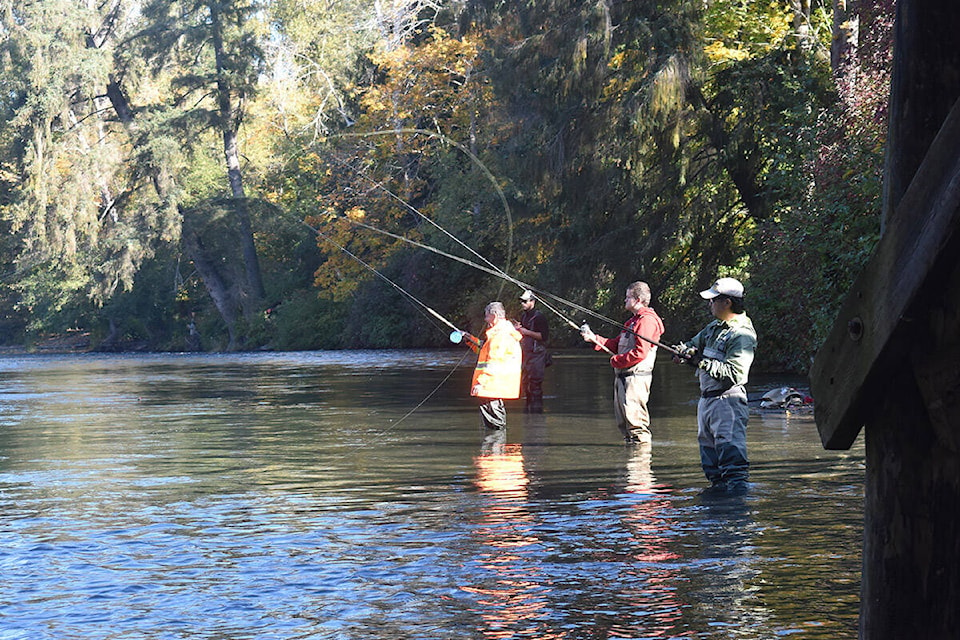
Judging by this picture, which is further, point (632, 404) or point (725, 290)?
point (632, 404)

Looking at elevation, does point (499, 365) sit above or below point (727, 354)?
below

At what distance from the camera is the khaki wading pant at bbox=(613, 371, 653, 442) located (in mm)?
14508

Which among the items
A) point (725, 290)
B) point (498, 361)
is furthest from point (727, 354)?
point (498, 361)

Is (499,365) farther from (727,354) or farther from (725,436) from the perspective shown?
(727,354)

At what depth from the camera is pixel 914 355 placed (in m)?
4.17

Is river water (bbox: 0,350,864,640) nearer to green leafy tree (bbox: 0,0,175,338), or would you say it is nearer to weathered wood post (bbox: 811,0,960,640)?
weathered wood post (bbox: 811,0,960,640)

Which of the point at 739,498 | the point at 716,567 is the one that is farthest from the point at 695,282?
the point at 716,567

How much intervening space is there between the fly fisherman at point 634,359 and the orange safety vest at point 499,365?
195 cm

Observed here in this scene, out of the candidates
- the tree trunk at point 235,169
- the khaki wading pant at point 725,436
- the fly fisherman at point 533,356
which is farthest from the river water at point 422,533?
the tree trunk at point 235,169

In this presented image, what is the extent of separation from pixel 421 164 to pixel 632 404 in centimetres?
4070

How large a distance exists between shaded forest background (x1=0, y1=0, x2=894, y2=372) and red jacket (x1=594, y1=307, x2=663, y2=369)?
5.94 meters

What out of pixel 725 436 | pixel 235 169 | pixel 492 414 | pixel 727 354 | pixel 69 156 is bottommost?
pixel 492 414

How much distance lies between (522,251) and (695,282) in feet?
21.9

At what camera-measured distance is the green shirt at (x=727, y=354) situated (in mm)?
10875
